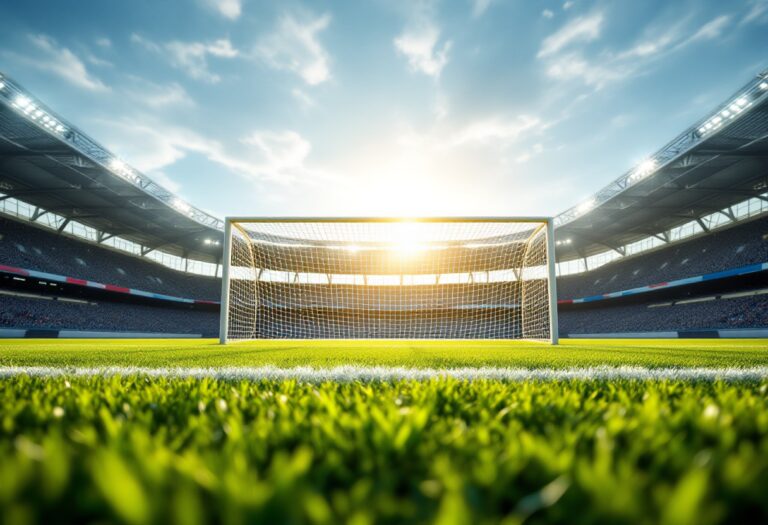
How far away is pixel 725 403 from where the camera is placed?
1050 millimetres

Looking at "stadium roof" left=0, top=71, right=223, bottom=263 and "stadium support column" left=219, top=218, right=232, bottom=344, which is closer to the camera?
"stadium support column" left=219, top=218, right=232, bottom=344

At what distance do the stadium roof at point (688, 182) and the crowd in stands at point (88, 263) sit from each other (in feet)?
102

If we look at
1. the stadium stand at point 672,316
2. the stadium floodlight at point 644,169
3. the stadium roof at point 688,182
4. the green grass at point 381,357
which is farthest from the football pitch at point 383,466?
the stadium stand at point 672,316

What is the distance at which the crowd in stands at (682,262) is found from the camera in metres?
22.2

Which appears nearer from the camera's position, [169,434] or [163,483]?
[163,483]

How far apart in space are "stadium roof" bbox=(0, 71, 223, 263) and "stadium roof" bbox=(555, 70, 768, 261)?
25.9 m

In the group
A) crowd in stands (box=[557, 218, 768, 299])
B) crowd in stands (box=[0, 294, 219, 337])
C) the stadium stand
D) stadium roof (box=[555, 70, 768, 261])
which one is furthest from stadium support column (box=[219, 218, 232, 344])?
crowd in stands (box=[557, 218, 768, 299])

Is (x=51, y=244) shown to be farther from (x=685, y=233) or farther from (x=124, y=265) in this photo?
(x=685, y=233)

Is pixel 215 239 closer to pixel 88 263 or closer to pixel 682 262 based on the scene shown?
pixel 88 263

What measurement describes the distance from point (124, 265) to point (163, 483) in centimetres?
3488

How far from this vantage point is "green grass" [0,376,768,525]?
0.37 m

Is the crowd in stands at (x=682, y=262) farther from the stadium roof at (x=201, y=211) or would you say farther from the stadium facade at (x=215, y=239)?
the stadium roof at (x=201, y=211)

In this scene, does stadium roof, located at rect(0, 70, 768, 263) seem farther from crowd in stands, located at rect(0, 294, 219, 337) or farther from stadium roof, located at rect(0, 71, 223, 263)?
crowd in stands, located at rect(0, 294, 219, 337)

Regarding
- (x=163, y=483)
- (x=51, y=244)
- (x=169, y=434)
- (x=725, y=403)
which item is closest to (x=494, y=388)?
(x=725, y=403)
